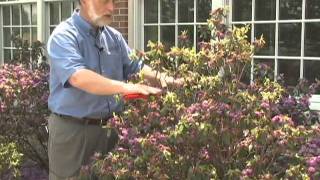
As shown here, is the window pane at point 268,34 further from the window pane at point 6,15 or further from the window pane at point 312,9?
the window pane at point 6,15

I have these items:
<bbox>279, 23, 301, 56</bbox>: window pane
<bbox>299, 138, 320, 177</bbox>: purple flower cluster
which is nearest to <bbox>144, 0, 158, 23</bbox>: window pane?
<bbox>279, 23, 301, 56</bbox>: window pane

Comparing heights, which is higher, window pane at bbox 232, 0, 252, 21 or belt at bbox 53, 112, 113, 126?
window pane at bbox 232, 0, 252, 21

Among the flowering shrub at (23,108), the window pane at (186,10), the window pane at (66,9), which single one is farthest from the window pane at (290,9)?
the window pane at (66,9)

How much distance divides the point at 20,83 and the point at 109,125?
2.35 meters

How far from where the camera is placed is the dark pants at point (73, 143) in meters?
4.02

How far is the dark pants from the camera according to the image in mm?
4023

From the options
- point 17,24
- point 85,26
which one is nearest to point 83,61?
point 85,26

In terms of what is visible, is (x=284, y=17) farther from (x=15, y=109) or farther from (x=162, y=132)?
(x=162, y=132)

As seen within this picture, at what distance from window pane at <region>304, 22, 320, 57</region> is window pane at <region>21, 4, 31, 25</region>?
16.5 ft

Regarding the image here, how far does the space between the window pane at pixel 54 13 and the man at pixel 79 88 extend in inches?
195

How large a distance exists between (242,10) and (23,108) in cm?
240

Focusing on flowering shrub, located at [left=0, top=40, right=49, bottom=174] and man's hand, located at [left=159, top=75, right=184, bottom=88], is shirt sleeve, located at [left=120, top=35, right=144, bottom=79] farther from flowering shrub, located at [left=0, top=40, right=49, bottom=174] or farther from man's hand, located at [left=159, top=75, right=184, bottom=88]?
flowering shrub, located at [left=0, top=40, right=49, bottom=174]

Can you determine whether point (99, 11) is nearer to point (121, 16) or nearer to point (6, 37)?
point (121, 16)

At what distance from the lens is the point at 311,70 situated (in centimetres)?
598
